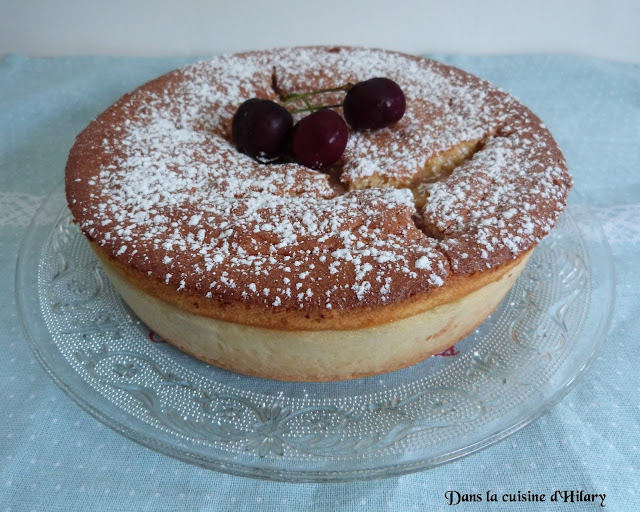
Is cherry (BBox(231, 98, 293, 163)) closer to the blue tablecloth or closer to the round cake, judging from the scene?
the round cake

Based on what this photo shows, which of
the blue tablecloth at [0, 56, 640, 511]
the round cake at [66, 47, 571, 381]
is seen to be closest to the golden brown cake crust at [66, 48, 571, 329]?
the round cake at [66, 47, 571, 381]

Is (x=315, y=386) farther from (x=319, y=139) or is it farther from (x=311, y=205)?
(x=319, y=139)

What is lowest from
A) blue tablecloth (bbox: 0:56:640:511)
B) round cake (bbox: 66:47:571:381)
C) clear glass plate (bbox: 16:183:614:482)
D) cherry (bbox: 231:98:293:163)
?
blue tablecloth (bbox: 0:56:640:511)

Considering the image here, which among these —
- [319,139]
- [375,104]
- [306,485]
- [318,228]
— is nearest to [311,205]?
[318,228]

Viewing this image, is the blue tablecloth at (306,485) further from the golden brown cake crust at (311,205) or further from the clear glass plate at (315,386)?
the golden brown cake crust at (311,205)

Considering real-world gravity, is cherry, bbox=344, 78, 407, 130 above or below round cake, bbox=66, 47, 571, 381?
above

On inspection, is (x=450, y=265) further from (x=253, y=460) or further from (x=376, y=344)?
(x=253, y=460)

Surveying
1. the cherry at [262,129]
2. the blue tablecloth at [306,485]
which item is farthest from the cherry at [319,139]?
the blue tablecloth at [306,485]

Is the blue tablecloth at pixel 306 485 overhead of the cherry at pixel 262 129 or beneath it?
beneath

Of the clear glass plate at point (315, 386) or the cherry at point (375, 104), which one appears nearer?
the clear glass plate at point (315, 386)
